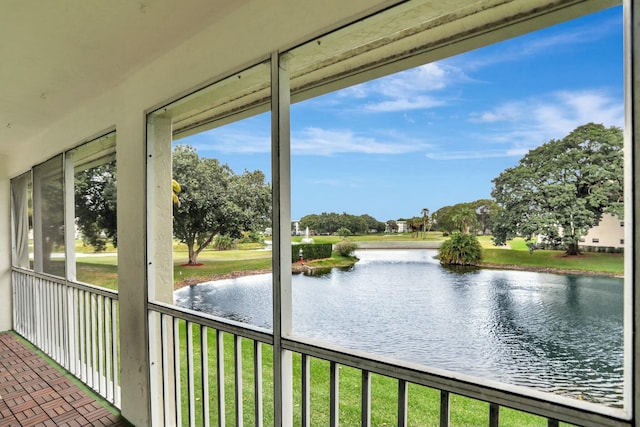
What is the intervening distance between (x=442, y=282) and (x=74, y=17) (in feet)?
6.91

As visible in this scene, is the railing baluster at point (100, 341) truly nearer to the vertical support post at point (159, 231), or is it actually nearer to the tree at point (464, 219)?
the vertical support post at point (159, 231)

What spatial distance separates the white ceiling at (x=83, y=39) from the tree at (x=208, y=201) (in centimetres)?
75

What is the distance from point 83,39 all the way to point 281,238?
156cm

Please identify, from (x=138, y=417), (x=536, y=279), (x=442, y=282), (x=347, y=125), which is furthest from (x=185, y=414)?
(x=536, y=279)

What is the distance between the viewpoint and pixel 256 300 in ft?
6.24

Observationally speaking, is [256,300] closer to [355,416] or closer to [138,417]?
[355,416]

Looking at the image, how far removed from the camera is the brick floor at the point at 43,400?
2611 millimetres

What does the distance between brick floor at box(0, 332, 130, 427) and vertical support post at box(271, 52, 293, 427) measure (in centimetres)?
169

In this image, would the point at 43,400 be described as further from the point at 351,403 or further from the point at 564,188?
the point at 564,188

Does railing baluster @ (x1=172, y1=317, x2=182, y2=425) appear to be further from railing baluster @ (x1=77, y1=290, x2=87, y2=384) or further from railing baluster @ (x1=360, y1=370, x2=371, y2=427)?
railing baluster @ (x1=77, y1=290, x2=87, y2=384)

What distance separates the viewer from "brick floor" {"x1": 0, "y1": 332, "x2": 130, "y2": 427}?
2611 millimetres

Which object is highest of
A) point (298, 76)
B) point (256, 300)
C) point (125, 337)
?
point (298, 76)

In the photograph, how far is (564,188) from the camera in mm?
1190

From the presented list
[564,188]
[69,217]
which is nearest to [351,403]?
[564,188]
